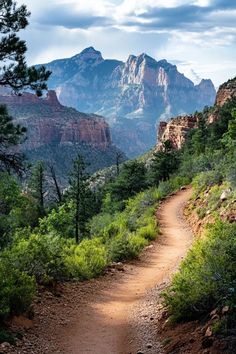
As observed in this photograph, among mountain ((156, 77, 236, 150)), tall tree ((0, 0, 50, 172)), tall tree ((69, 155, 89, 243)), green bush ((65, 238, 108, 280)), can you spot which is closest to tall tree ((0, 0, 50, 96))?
tall tree ((0, 0, 50, 172))

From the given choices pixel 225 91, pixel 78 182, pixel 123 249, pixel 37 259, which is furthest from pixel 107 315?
pixel 225 91

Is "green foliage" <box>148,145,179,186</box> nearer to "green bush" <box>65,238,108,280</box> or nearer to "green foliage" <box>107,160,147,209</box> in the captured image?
"green foliage" <box>107,160,147,209</box>

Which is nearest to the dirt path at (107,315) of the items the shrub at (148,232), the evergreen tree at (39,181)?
the shrub at (148,232)

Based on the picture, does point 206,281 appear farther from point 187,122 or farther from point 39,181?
point 187,122

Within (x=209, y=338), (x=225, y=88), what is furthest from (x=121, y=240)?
(x=225, y=88)

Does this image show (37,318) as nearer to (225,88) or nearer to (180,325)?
(180,325)

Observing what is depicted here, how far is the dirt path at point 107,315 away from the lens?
8.55 m

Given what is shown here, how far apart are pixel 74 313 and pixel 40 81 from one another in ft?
18.7

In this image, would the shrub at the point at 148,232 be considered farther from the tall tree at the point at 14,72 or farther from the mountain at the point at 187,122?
the mountain at the point at 187,122

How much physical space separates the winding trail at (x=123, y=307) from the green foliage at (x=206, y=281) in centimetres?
94

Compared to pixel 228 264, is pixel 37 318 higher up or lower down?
lower down

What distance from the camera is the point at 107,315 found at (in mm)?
10633

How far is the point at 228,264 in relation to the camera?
843cm

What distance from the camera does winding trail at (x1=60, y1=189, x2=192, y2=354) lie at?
341 inches
